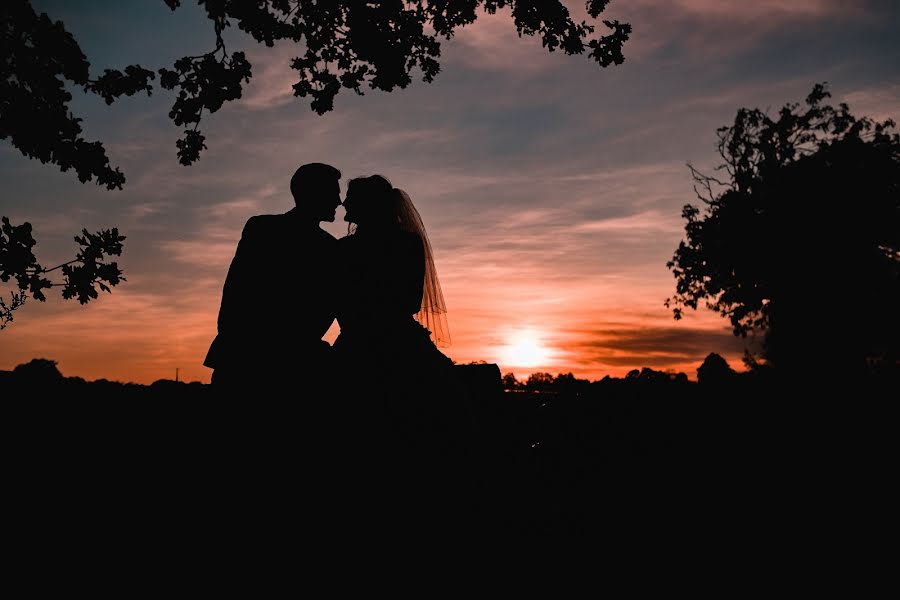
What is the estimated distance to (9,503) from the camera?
5.51 metres

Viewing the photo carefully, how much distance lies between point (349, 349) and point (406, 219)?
1.53 m

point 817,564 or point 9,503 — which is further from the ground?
point 9,503

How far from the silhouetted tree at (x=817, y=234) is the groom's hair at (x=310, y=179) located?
31.4m

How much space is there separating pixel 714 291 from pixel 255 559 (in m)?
33.8

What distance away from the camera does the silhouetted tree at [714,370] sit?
13.2m

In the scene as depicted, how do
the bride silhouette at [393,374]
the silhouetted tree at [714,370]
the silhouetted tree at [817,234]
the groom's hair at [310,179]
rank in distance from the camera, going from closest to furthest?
the groom's hair at [310,179], the bride silhouette at [393,374], the silhouetted tree at [714,370], the silhouetted tree at [817,234]

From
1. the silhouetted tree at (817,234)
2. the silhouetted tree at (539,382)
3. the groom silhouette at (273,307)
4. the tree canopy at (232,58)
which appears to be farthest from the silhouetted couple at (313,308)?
the silhouetted tree at (817,234)

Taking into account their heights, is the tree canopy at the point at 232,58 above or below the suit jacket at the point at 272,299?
above

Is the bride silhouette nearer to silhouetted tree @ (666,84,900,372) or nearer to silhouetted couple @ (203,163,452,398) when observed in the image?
silhouetted couple @ (203,163,452,398)

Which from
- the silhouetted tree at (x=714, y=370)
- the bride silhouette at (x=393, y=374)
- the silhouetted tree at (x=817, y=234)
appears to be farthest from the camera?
the silhouetted tree at (x=817, y=234)

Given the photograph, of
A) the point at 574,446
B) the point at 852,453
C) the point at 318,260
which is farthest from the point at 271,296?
the point at 852,453

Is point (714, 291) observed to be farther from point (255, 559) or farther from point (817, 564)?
point (255, 559)

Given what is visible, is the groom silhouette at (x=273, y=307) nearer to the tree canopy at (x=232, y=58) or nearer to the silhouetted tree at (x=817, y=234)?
the tree canopy at (x=232, y=58)

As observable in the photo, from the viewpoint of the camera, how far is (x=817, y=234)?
30.1m
